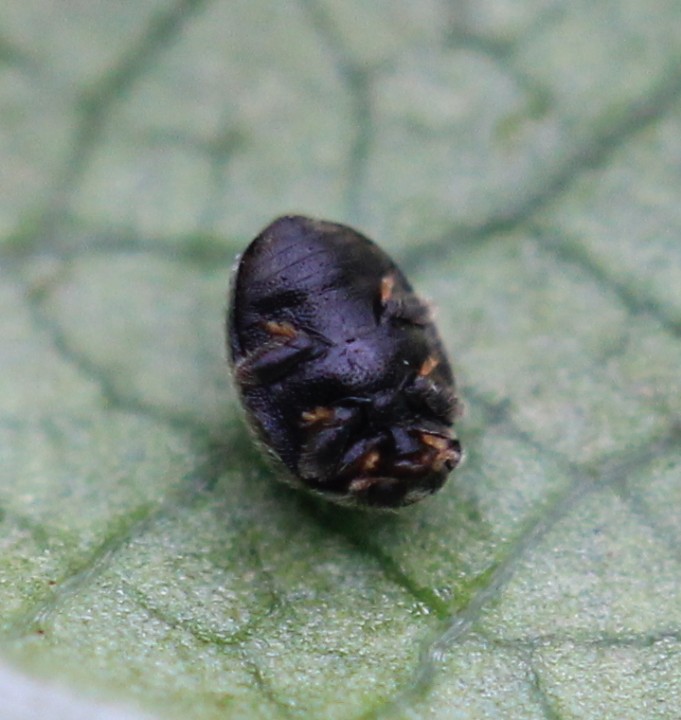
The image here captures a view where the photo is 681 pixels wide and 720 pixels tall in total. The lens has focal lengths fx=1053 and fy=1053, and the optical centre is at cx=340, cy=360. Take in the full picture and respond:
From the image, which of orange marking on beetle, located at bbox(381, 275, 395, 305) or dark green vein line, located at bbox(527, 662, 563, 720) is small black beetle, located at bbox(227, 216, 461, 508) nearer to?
orange marking on beetle, located at bbox(381, 275, 395, 305)

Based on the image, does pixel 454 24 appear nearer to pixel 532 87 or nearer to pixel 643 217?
pixel 532 87

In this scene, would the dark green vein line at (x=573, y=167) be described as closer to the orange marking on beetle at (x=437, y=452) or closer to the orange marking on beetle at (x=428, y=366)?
the orange marking on beetle at (x=428, y=366)

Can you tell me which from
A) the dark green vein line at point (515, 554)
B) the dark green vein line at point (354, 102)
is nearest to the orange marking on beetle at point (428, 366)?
the dark green vein line at point (515, 554)

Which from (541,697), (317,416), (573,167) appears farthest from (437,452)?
(573,167)

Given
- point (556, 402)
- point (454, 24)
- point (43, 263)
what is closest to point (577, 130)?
point (454, 24)

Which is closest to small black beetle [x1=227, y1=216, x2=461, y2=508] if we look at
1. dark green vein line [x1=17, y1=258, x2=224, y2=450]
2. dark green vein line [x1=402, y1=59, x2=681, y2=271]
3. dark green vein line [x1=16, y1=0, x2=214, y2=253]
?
dark green vein line [x1=17, y1=258, x2=224, y2=450]

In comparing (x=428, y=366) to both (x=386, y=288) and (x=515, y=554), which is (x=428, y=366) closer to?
(x=386, y=288)

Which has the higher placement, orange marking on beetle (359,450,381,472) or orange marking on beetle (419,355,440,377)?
orange marking on beetle (419,355,440,377)
